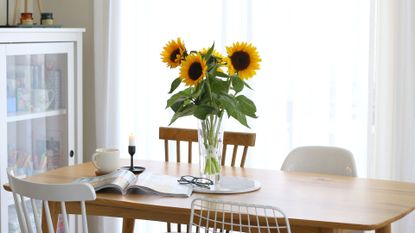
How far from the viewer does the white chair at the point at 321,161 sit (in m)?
3.28

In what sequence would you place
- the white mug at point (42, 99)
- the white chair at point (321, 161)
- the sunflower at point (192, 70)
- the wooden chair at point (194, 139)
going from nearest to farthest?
the sunflower at point (192, 70)
the white chair at point (321, 161)
the wooden chair at point (194, 139)
the white mug at point (42, 99)

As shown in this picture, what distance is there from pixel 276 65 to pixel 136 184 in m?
1.43

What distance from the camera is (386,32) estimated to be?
357cm

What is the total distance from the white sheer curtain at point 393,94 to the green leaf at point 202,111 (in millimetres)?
1196

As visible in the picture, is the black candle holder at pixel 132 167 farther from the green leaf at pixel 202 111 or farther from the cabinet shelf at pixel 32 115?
the cabinet shelf at pixel 32 115

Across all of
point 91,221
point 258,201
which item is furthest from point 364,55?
point 91,221

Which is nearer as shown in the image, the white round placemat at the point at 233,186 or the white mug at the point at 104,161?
the white round placemat at the point at 233,186

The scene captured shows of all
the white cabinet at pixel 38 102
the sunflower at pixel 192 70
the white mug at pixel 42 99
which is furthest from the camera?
the white mug at pixel 42 99

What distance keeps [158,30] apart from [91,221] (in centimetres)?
127

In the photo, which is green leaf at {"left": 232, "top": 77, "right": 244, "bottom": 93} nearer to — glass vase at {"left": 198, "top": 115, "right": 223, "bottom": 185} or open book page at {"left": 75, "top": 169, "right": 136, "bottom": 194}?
glass vase at {"left": 198, "top": 115, "right": 223, "bottom": 185}

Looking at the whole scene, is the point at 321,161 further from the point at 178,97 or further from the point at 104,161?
the point at 104,161

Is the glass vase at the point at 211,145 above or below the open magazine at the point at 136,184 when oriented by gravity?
above

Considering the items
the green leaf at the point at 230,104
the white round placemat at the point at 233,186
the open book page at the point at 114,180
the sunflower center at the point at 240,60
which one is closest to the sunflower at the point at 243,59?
the sunflower center at the point at 240,60

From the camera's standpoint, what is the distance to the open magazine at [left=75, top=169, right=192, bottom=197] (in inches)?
107
